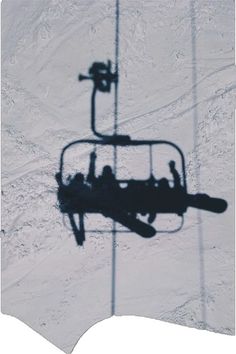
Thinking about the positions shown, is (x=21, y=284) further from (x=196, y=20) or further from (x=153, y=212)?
(x=196, y=20)

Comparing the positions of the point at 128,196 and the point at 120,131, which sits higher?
the point at 120,131

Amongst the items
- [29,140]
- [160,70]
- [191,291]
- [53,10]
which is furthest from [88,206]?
[53,10]

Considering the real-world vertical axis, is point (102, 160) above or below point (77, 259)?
above
